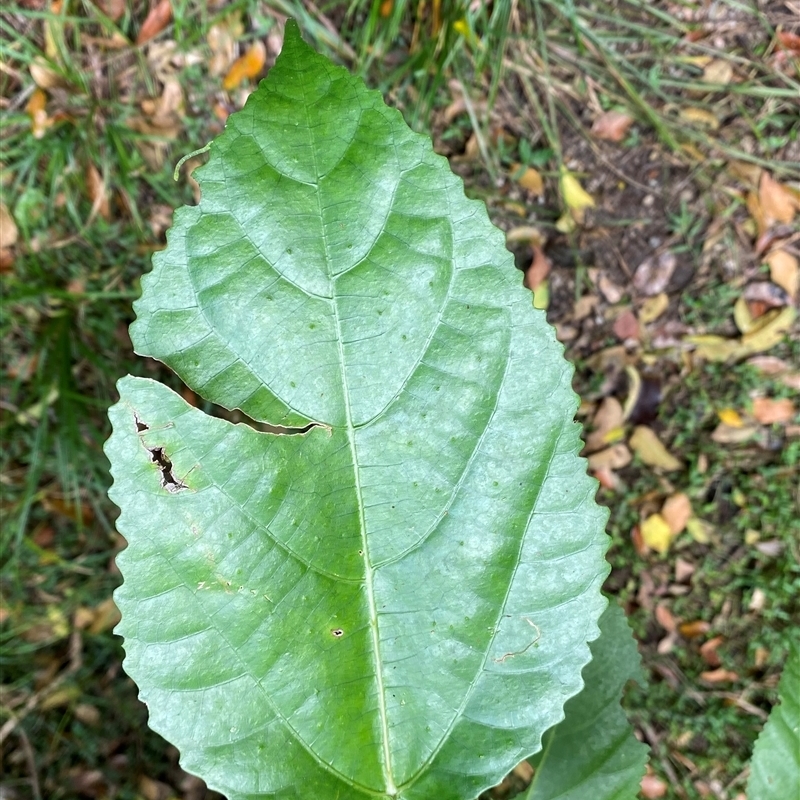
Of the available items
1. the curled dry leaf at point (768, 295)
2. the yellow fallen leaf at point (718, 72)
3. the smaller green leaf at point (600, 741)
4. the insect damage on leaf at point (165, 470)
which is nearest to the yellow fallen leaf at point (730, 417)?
the curled dry leaf at point (768, 295)

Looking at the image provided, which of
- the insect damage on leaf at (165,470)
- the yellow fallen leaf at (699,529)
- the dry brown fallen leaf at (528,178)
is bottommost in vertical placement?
the yellow fallen leaf at (699,529)

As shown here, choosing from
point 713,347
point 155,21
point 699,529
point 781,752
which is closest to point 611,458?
point 699,529

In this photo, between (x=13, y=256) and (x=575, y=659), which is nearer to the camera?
(x=575, y=659)

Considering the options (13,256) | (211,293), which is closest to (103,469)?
(13,256)

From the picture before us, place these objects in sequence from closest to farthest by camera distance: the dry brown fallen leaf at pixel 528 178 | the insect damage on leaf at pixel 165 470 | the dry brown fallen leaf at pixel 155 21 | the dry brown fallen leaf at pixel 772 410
→ the insect damage on leaf at pixel 165 470, the dry brown fallen leaf at pixel 155 21, the dry brown fallen leaf at pixel 528 178, the dry brown fallen leaf at pixel 772 410

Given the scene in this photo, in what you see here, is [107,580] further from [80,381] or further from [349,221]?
[349,221]

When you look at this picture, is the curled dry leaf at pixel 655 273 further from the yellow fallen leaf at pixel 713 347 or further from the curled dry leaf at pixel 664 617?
the curled dry leaf at pixel 664 617

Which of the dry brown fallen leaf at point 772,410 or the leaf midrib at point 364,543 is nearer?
the leaf midrib at point 364,543
